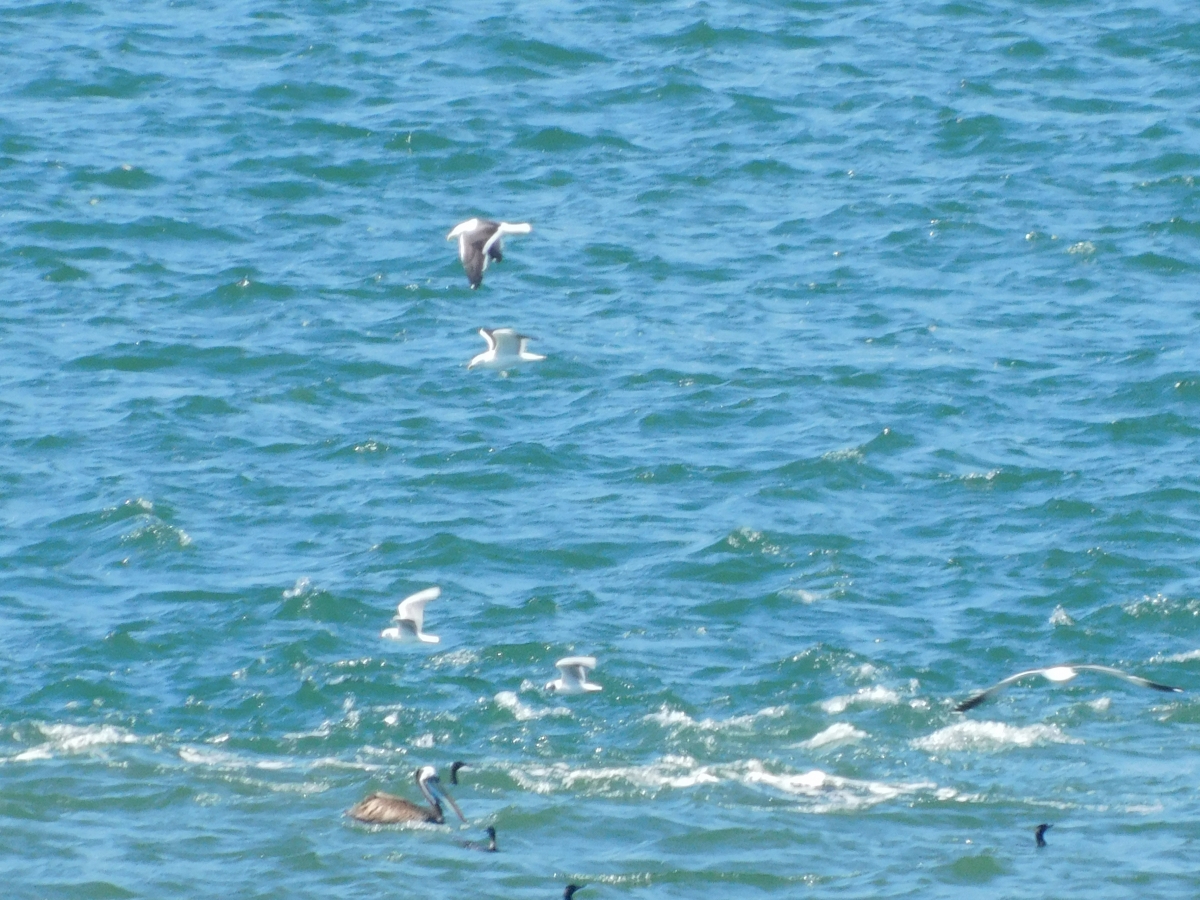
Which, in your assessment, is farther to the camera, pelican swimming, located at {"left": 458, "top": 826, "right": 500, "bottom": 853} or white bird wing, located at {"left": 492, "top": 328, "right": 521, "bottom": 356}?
white bird wing, located at {"left": 492, "top": 328, "right": 521, "bottom": 356}

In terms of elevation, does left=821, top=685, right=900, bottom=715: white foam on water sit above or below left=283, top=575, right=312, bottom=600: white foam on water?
below


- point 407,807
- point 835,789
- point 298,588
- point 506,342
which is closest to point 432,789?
point 407,807

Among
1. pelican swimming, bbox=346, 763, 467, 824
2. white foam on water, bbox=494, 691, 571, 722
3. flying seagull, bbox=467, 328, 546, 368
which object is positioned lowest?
white foam on water, bbox=494, 691, 571, 722

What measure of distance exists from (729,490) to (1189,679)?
6.25m

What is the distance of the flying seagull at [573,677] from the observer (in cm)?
1841

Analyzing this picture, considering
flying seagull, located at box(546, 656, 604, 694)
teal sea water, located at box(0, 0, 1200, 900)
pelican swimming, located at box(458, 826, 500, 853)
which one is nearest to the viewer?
pelican swimming, located at box(458, 826, 500, 853)

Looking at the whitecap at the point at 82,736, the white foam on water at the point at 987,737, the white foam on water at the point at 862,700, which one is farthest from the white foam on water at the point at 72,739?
the white foam on water at the point at 987,737

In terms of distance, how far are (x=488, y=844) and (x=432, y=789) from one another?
0.87 metres

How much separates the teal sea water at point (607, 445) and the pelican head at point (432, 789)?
34cm

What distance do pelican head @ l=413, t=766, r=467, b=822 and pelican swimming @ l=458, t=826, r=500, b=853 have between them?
383 mm

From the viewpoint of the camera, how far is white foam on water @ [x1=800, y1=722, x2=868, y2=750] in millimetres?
18141

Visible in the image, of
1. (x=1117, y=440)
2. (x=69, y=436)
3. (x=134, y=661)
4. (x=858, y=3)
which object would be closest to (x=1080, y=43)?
(x=858, y=3)

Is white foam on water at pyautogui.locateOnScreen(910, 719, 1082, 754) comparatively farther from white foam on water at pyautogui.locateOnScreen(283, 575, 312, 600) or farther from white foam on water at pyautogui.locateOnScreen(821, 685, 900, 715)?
white foam on water at pyautogui.locateOnScreen(283, 575, 312, 600)

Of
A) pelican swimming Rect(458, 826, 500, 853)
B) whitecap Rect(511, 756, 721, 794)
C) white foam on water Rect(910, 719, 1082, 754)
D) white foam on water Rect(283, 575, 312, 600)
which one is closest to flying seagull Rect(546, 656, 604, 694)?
whitecap Rect(511, 756, 721, 794)
